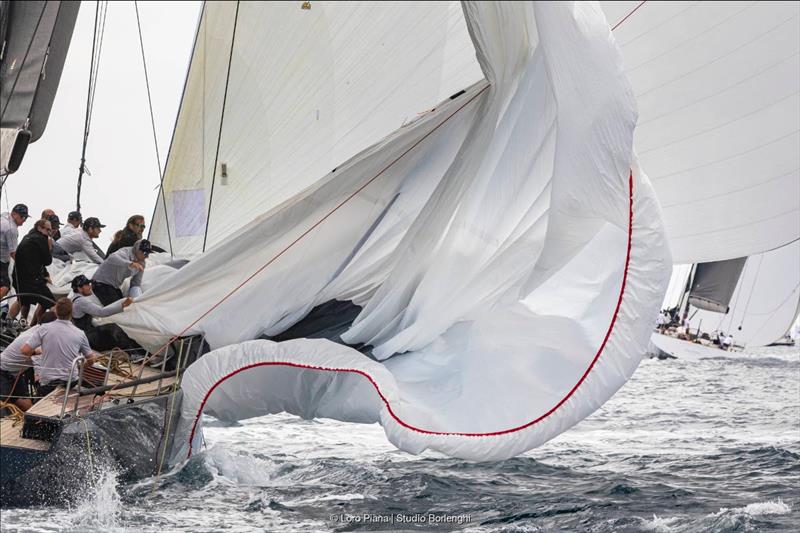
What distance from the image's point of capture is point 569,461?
31.5ft

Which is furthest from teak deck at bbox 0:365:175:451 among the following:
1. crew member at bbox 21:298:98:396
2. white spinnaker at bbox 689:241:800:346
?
white spinnaker at bbox 689:241:800:346

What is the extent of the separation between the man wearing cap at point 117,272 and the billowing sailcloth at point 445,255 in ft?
2.69

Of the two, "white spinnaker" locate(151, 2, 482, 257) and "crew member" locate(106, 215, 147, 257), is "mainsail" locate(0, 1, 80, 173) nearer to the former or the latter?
"crew member" locate(106, 215, 147, 257)

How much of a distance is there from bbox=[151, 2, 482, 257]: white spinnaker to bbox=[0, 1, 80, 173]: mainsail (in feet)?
4.25

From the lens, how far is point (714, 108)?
337 inches

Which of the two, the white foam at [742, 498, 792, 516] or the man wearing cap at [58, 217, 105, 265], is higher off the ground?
the man wearing cap at [58, 217, 105, 265]

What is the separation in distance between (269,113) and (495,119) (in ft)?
8.97

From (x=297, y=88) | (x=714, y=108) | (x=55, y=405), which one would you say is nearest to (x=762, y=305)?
(x=714, y=108)

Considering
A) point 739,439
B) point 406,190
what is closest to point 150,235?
point 406,190

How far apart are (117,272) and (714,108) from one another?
4.77 meters

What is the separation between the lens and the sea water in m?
6.92

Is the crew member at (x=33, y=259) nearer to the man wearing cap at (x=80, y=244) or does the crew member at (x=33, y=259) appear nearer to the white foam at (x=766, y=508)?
the man wearing cap at (x=80, y=244)

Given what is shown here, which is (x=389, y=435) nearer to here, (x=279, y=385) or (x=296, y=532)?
(x=296, y=532)

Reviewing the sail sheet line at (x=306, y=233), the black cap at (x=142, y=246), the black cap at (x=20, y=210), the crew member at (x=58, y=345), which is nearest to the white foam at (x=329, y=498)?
the sail sheet line at (x=306, y=233)
